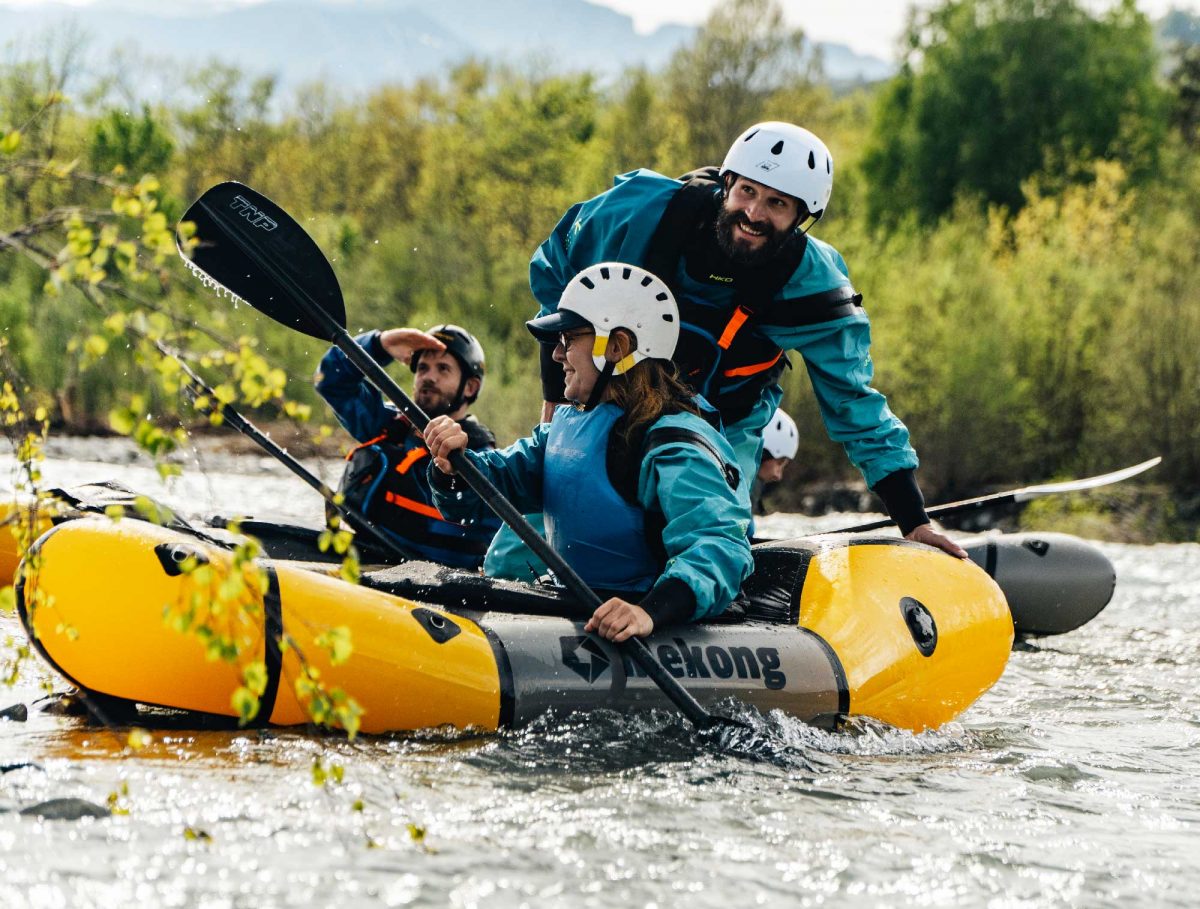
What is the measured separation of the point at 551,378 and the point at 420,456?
1127mm

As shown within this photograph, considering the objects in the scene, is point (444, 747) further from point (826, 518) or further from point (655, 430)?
point (826, 518)

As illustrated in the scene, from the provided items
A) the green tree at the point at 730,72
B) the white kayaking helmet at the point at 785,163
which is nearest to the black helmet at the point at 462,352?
A: the white kayaking helmet at the point at 785,163

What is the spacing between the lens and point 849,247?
17.2 m

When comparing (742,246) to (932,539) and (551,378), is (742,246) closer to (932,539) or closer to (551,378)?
(551,378)

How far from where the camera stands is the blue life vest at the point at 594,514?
4.07 metres

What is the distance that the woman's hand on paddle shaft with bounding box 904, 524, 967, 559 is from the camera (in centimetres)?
480

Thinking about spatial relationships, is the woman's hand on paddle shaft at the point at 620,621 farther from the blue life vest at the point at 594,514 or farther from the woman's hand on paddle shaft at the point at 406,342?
the woman's hand on paddle shaft at the point at 406,342

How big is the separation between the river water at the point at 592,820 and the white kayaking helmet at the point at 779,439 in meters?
2.63

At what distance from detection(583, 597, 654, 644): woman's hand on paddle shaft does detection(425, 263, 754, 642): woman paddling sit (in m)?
0.16

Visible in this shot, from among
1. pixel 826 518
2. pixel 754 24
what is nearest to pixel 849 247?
pixel 826 518

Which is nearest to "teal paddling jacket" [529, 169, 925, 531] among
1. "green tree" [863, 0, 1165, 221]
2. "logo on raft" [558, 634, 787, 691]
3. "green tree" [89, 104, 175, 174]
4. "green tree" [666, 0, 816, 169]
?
"logo on raft" [558, 634, 787, 691]

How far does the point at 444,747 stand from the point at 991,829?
4.46ft

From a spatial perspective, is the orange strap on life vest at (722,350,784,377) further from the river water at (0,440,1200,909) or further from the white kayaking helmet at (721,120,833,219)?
the river water at (0,440,1200,909)

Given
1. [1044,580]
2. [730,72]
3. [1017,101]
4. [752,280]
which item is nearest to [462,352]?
[752,280]
